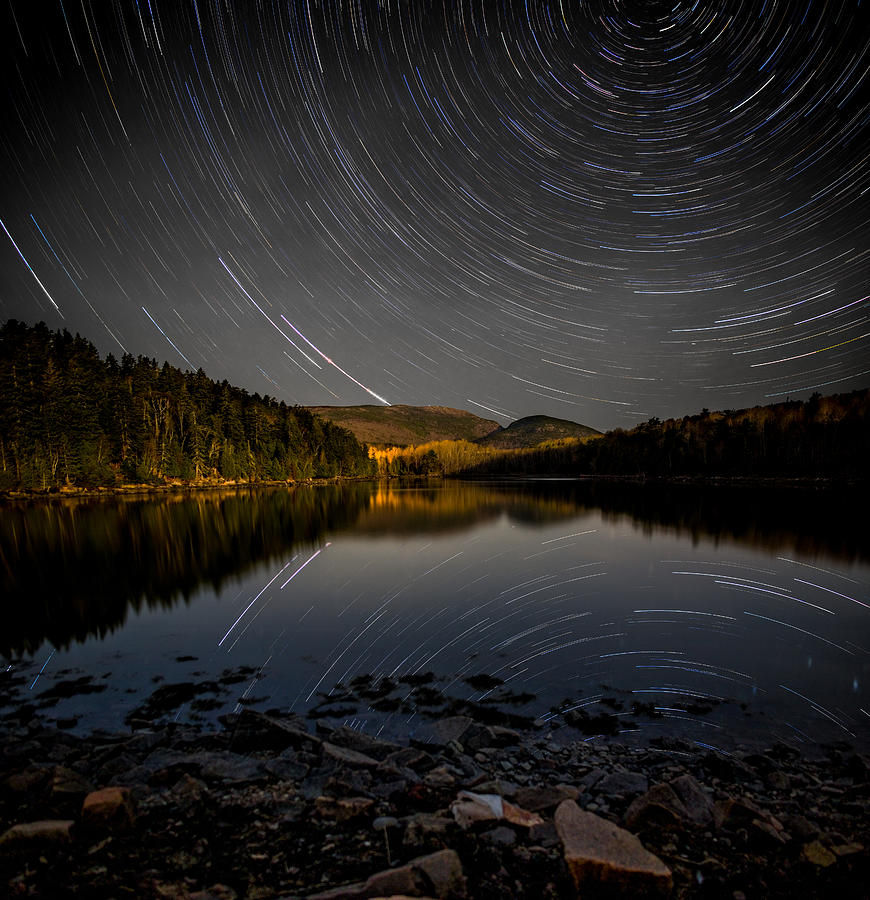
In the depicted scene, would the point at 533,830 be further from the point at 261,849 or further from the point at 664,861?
the point at 261,849

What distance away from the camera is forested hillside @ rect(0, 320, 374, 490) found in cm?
5451

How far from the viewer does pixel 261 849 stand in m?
4.20

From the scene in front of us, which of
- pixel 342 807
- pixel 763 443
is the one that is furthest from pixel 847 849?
pixel 763 443

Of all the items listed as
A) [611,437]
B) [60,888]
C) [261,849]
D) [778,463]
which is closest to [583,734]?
[261,849]

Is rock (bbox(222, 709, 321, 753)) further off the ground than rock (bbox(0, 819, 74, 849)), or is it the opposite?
rock (bbox(0, 819, 74, 849))

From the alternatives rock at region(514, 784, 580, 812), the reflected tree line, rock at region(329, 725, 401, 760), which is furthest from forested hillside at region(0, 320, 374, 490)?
rock at region(514, 784, 580, 812)

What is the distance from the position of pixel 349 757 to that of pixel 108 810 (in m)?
2.51

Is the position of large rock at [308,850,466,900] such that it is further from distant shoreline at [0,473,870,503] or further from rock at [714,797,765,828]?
distant shoreline at [0,473,870,503]

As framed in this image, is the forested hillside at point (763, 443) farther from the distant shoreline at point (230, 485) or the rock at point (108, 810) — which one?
the rock at point (108, 810)

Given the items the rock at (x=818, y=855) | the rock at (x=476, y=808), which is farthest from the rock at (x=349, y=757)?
the rock at (x=818, y=855)

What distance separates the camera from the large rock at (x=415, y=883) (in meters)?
3.49

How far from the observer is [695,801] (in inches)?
191

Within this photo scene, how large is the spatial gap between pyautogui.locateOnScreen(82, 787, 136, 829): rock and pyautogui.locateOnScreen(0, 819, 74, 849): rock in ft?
0.63

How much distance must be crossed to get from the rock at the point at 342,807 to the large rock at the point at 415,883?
3.23 feet
